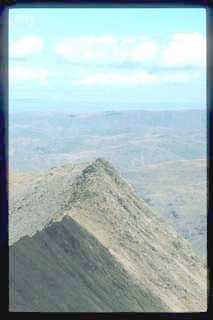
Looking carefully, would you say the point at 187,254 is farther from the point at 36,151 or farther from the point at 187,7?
the point at 187,7

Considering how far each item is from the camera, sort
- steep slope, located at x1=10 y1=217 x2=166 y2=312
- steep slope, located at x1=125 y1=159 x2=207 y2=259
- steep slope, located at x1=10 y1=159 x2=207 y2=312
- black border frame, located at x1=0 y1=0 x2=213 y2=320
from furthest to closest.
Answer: steep slope, located at x1=125 y1=159 x2=207 y2=259
steep slope, located at x1=10 y1=159 x2=207 y2=312
steep slope, located at x1=10 y1=217 x2=166 y2=312
black border frame, located at x1=0 y1=0 x2=213 y2=320

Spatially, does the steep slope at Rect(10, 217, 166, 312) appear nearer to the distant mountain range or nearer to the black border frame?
the distant mountain range

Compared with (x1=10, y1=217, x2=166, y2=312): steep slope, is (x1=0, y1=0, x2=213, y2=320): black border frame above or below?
above

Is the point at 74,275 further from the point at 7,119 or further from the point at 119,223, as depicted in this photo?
the point at 7,119

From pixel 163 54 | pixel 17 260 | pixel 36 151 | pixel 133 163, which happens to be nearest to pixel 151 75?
pixel 163 54

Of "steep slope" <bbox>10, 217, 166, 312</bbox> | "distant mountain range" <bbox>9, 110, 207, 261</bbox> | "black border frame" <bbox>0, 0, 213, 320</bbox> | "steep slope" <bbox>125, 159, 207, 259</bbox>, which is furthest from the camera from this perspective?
"distant mountain range" <bbox>9, 110, 207, 261</bbox>

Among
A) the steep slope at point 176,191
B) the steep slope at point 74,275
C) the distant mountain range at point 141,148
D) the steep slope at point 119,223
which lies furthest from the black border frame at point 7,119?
the distant mountain range at point 141,148

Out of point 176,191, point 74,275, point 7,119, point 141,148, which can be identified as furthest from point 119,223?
point 141,148

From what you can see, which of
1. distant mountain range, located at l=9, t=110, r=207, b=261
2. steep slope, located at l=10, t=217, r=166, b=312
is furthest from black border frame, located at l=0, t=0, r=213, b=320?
distant mountain range, located at l=9, t=110, r=207, b=261
